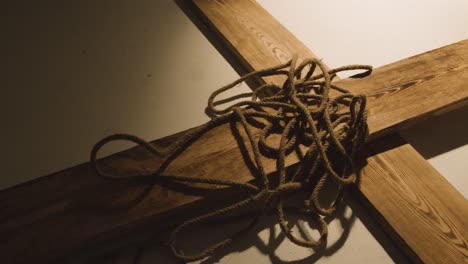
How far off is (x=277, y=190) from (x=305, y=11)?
931 millimetres

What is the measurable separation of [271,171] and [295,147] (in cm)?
10

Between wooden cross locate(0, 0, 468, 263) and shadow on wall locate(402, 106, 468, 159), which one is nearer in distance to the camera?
wooden cross locate(0, 0, 468, 263)

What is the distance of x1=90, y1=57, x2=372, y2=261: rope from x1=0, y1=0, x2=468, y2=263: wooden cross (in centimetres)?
4

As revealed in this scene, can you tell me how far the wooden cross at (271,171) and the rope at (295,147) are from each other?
0.12ft

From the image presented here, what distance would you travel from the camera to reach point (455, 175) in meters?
1.16

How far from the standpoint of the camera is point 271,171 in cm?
102

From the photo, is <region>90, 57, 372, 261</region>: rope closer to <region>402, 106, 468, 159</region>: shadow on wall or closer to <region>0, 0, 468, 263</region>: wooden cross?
<region>0, 0, 468, 263</region>: wooden cross

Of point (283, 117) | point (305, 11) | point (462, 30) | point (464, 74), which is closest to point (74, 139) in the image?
point (283, 117)

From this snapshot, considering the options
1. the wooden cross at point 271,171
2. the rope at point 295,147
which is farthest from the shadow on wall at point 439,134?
the rope at point 295,147

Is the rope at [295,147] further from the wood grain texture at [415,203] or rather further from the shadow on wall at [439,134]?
the shadow on wall at [439,134]

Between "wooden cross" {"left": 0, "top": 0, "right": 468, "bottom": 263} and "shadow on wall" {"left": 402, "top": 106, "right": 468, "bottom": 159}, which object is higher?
"wooden cross" {"left": 0, "top": 0, "right": 468, "bottom": 263}

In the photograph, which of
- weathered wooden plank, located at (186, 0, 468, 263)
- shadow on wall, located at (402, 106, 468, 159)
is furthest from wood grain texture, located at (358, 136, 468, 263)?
shadow on wall, located at (402, 106, 468, 159)

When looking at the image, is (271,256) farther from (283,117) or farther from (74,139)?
(74,139)

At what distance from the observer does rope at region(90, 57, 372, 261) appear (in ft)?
3.18
